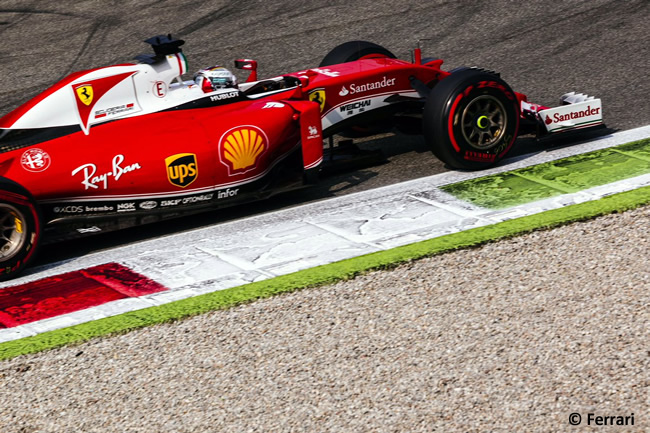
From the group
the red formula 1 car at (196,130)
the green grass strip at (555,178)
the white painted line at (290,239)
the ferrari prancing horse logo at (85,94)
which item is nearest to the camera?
the white painted line at (290,239)

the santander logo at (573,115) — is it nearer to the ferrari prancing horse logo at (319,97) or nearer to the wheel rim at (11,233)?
the ferrari prancing horse logo at (319,97)

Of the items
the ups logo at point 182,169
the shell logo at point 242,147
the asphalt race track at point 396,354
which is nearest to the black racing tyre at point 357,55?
the asphalt race track at point 396,354

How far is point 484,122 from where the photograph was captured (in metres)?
7.53

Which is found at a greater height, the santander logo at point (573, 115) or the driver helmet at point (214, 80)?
the driver helmet at point (214, 80)

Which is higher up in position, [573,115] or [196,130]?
[196,130]

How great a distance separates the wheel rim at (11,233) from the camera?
6.13 meters

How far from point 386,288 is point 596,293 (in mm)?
1305

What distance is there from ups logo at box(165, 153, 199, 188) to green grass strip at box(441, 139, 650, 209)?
2.14m

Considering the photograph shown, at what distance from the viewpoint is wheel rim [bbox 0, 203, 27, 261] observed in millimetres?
6129

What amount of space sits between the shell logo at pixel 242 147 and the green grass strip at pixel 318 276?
1.27 metres

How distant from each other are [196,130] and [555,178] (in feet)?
9.96

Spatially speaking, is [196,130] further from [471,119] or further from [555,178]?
[555,178]

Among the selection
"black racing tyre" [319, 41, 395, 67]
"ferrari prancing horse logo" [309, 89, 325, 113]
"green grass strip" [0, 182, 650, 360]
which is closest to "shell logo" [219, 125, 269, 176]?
"ferrari prancing horse logo" [309, 89, 325, 113]

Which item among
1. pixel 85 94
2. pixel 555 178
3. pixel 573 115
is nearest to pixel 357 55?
pixel 573 115
